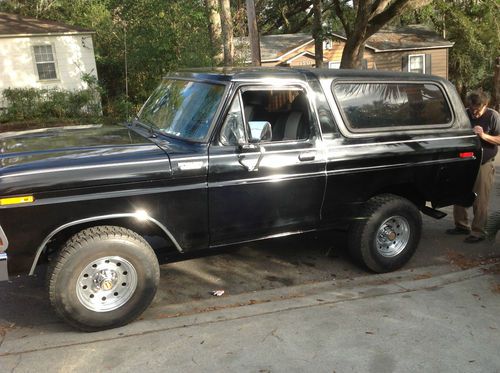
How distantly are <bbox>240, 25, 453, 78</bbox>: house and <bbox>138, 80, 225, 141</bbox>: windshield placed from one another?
64.7 ft

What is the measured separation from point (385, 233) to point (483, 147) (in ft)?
5.80

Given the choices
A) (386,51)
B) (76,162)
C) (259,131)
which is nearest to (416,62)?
(386,51)

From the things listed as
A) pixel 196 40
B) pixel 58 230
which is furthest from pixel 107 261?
pixel 196 40

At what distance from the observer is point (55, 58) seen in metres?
18.9

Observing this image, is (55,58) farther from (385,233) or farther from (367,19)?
(385,233)

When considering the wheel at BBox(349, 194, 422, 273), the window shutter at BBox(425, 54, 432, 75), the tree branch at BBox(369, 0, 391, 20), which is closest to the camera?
the wheel at BBox(349, 194, 422, 273)

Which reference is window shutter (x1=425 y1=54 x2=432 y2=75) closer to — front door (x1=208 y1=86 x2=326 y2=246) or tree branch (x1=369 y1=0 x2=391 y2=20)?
tree branch (x1=369 y1=0 x2=391 y2=20)

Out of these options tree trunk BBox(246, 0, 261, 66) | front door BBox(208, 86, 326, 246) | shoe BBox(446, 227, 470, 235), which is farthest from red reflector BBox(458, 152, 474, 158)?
tree trunk BBox(246, 0, 261, 66)

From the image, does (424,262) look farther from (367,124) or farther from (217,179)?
(217,179)

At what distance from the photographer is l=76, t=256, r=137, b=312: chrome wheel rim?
147 inches

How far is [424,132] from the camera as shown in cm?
501

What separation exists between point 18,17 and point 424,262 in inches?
787

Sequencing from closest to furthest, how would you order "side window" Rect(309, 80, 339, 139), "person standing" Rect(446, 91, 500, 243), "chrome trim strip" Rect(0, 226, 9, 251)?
"chrome trim strip" Rect(0, 226, 9, 251)
"side window" Rect(309, 80, 339, 139)
"person standing" Rect(446, 91, 500, 243)

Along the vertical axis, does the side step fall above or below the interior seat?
below
